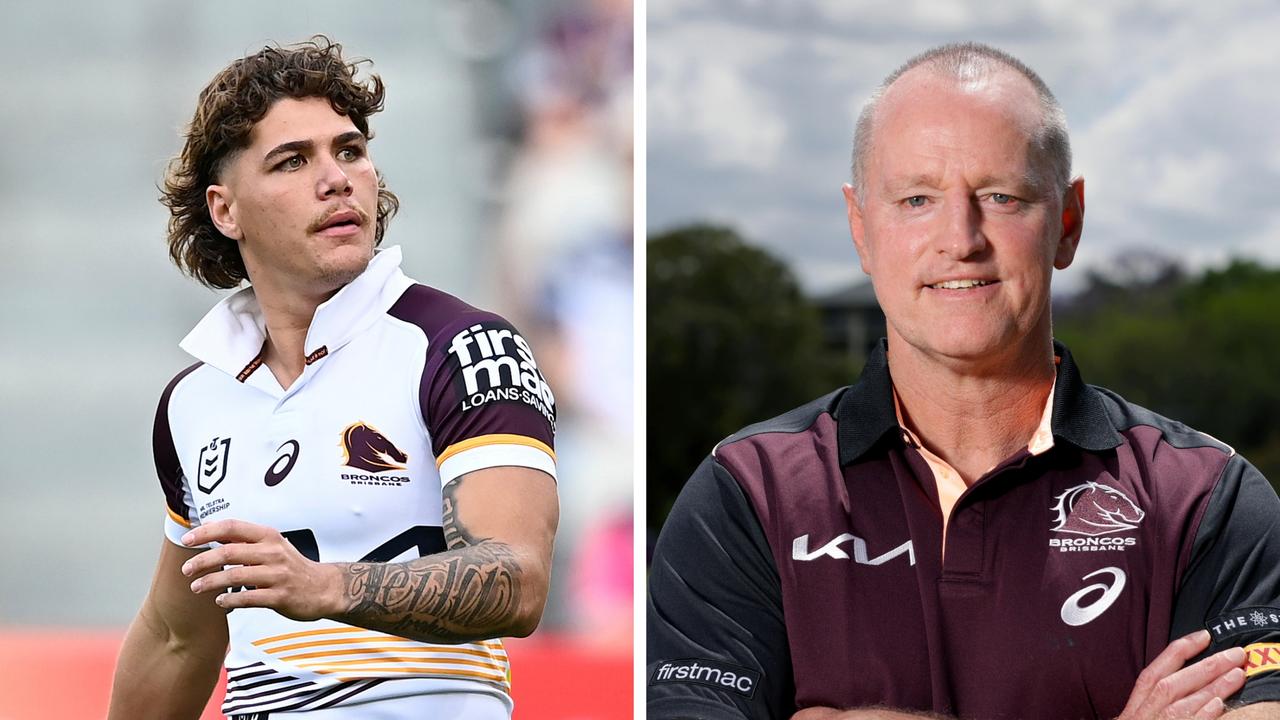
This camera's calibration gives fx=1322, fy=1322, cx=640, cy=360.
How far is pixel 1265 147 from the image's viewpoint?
511 cm

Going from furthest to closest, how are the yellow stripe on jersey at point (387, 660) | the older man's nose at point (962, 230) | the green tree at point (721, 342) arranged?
the green tree at point (721, 342)
the yellow stripe on jersey at point (387, 660)
the older man's nose at point (962, 230)

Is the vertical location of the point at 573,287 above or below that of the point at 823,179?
below

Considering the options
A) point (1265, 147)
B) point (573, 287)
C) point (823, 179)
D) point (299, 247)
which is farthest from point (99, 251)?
point (1265, 147)

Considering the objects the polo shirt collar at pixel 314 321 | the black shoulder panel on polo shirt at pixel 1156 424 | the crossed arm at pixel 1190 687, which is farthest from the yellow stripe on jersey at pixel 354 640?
Answer: the black shoulder panel on polo shirt at pixel 1156 424

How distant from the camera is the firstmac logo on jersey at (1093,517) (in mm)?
2375

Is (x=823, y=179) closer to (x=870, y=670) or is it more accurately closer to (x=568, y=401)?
(x=568, y=401)

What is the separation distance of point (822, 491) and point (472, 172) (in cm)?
101

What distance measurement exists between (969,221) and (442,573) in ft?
3.69

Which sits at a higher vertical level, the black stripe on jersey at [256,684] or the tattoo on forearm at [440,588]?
the tattoo on forearm at [440,588]

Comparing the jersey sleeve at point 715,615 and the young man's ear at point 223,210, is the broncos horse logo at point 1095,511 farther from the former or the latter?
the young man's ear at point 223,210

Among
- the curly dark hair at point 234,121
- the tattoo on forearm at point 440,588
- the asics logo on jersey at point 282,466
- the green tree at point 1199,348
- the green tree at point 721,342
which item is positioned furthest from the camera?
the green tree at point 1199,348

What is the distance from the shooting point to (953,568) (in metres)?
2.41

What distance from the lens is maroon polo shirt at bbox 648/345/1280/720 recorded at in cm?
231

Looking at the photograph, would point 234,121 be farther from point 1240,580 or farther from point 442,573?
point 1240,580
